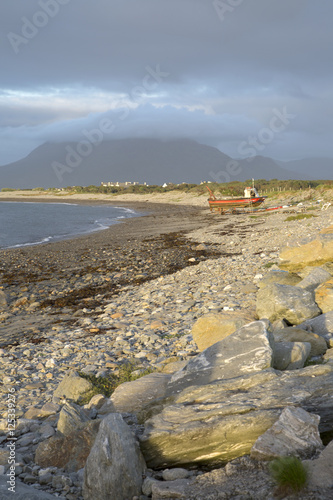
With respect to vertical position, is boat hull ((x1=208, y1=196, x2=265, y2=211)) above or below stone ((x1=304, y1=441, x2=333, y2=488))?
above

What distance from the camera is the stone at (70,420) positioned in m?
5.06

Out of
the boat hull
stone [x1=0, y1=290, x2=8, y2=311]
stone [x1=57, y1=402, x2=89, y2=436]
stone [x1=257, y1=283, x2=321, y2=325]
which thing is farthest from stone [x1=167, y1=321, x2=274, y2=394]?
the boat hull

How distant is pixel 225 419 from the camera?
3.95 m

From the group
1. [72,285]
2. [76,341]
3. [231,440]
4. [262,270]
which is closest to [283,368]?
[231,440]

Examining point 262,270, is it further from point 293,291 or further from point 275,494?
point 275,494

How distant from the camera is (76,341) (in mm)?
9852

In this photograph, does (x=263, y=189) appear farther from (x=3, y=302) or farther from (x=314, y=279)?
(x=314, y=279)

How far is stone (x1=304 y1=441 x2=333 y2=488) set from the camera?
3.06m

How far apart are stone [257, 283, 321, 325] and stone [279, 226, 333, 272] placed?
337cm

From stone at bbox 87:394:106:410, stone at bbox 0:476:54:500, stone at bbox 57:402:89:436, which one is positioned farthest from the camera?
stone at bbox 87:394:106:410

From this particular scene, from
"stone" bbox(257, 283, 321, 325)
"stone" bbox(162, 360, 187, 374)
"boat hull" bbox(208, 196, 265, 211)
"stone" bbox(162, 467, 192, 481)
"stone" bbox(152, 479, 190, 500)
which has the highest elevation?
"boat hull" bbox(208, 196, 265, 211)

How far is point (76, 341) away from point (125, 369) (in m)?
2.66

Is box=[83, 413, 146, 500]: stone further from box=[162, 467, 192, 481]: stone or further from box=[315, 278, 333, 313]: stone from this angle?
box=[315, 278, 333, 313]: stone

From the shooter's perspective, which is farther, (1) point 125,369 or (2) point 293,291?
(2) point 293,291
